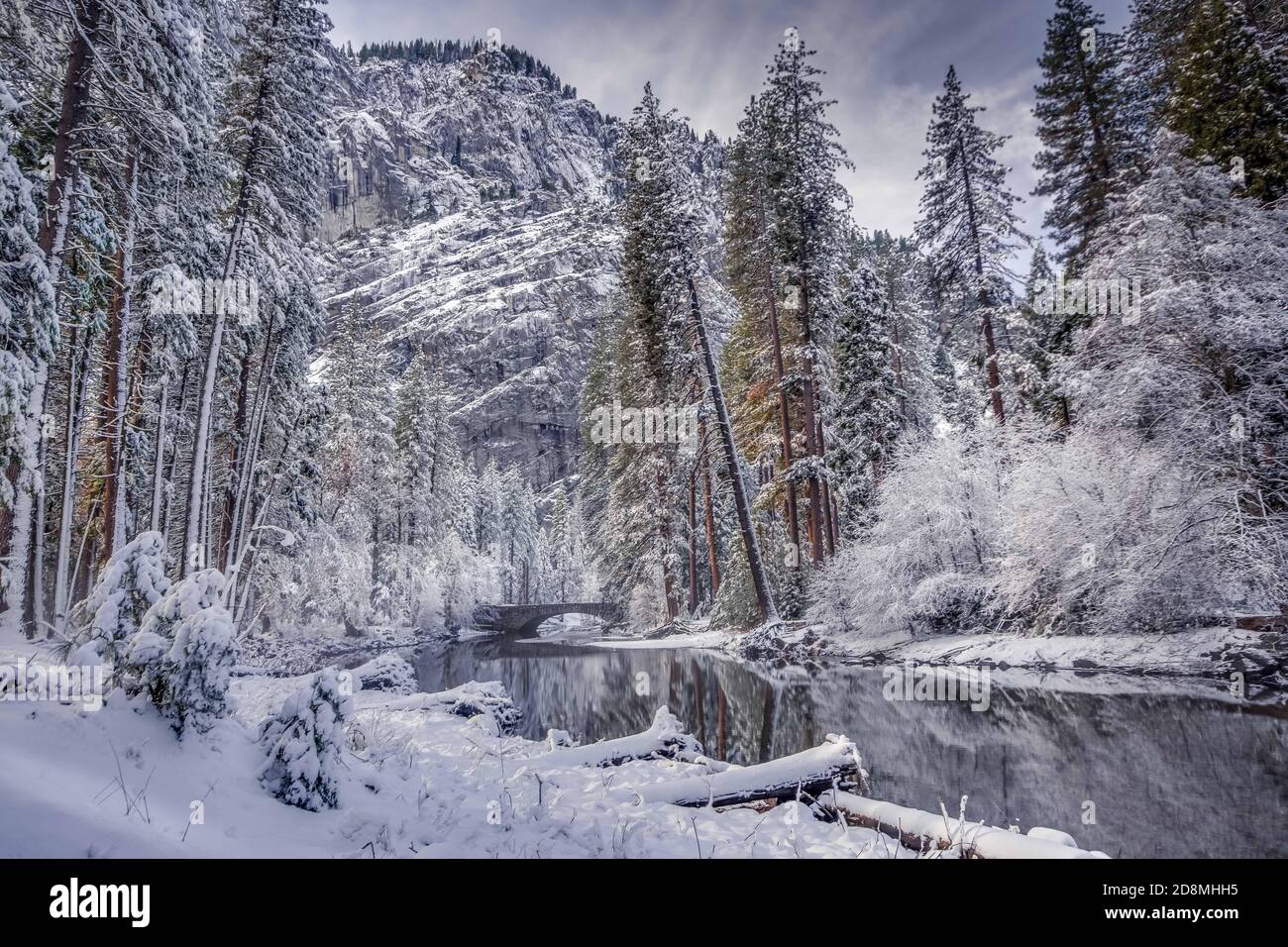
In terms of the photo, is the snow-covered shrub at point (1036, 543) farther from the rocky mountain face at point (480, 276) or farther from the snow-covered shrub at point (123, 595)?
the rocky mountain face at point (480, 276)

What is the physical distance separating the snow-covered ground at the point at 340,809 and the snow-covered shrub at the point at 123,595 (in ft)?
2.76

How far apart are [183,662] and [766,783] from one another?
5362 millimetres

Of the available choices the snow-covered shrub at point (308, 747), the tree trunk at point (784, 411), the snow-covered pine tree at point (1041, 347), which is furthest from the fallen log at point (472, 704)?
the snow-covered pine tree at point (1041, 347)

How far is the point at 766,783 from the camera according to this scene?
19.8ft

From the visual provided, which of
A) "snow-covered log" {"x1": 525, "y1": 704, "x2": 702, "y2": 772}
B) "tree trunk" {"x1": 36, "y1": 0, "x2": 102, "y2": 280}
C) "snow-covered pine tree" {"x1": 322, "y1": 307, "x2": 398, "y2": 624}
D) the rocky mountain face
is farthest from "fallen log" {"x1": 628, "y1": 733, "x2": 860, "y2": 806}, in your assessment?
the rocky mountain face

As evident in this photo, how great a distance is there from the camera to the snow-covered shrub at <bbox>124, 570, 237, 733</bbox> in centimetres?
462

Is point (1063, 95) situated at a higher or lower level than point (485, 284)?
lower

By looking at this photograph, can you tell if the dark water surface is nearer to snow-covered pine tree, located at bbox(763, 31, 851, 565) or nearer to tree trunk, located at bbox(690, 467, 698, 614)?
snow-covered pine tree, located at bbox(763, 31, 851, 565)

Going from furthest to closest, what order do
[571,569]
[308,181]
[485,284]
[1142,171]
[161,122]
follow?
1. [485,284]
2. [571,569]
3. [1142,171]
4. [308,181]
5. [161,122]

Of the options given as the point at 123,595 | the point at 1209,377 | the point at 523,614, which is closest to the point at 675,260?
the point at 1209,377

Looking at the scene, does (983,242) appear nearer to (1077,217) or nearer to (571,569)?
(1077,217)

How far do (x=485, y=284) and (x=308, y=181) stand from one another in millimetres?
145631
